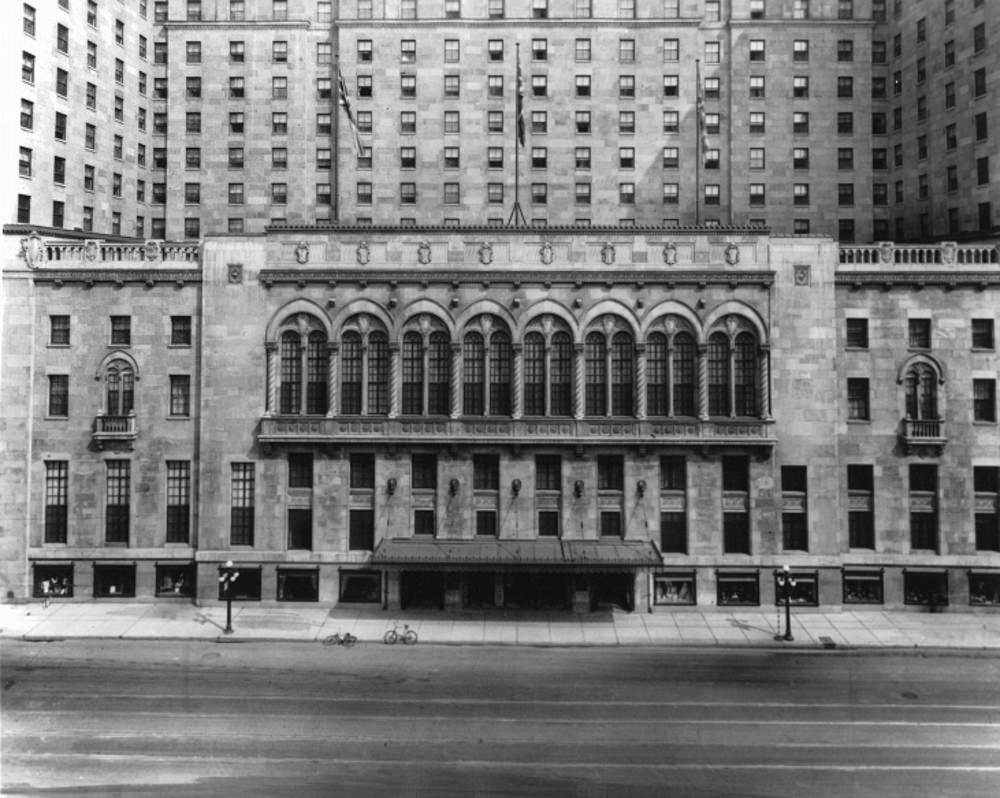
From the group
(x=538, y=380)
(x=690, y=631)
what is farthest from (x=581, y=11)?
(x=690, y=631)

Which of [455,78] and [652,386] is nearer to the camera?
[652,386]

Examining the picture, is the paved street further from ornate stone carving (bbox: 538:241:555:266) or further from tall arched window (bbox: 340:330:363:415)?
ornate stone carving (bbox: 538:241:555:266)

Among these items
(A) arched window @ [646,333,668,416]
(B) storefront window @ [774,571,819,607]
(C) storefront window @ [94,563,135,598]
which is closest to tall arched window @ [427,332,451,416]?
(A) arched window @ [646,333,668,416]

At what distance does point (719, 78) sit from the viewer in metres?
55.3

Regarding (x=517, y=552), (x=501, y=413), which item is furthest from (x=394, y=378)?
(x=517, y=552)

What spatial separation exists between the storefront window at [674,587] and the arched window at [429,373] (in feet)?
45.0

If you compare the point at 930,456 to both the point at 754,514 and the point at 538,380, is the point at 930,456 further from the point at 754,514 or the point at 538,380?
the point at 538,380

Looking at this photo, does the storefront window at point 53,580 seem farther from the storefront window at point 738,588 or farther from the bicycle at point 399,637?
the storefront window at point 738,588

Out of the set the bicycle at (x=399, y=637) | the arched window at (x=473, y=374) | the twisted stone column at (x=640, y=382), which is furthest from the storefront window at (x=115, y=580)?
the twisted stone column at (x=640, y=382)

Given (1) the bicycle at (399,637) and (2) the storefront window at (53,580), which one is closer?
(1) the bicycle at (399,637)

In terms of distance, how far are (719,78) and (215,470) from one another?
4288cm

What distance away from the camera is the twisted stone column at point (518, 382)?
3919 cm

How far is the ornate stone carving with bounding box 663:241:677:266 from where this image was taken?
39.2 m

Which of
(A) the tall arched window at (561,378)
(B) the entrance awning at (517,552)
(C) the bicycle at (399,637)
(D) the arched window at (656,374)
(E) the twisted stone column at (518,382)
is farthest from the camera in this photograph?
(A) the tall arched window at (561,378)
